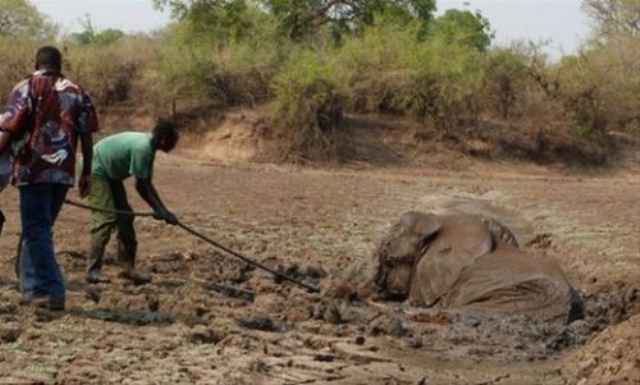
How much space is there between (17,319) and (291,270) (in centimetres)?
391

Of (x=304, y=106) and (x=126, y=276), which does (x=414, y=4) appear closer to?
(x=304, y=106)

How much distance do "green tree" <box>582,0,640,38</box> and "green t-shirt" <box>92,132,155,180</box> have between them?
47647 millimetres

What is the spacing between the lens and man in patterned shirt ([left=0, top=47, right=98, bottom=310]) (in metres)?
7.42

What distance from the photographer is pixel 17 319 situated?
7.25 metres

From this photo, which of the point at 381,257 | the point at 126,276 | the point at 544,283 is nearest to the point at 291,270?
the point at 381,257

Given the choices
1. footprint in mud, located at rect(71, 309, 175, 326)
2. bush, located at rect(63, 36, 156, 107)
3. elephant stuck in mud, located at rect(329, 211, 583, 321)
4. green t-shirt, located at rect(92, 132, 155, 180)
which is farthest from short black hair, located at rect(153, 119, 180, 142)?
bush, located at rect(63, 36, 156, 107)

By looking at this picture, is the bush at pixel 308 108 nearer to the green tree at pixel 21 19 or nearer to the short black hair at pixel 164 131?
the green tree at pixel 21 19

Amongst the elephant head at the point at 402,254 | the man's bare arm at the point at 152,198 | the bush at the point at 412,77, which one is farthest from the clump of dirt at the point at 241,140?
the man's bare arm at the point at 152,198

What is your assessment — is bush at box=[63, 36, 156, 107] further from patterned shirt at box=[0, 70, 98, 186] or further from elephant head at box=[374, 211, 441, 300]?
patterned shirt at box=[0, 70, 98, 186]

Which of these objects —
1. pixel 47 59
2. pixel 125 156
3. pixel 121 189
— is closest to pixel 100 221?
pixel 121 189

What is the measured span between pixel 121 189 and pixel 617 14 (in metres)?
49.1

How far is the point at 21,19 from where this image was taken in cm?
4231

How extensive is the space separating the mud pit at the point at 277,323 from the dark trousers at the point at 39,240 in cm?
20

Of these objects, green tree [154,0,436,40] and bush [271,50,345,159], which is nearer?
bush [271,50,345,159]
